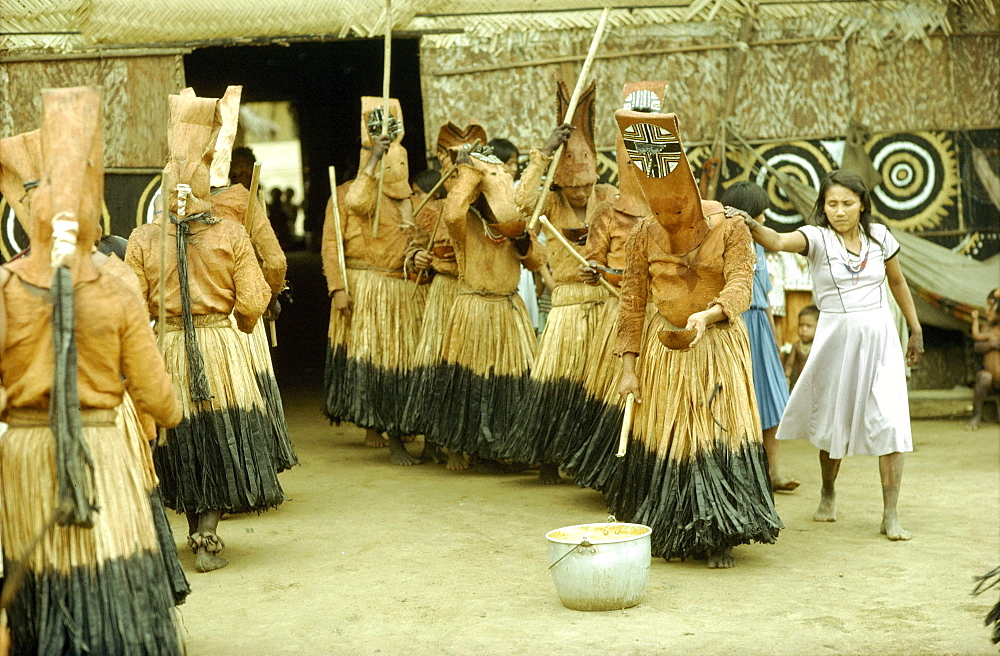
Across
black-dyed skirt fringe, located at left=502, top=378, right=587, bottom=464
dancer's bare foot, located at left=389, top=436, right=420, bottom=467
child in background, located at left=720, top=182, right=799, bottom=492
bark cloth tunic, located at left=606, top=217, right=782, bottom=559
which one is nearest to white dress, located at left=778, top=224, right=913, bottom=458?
bark cloth tunic, located at left=606, top=217, right=782, bottom=559

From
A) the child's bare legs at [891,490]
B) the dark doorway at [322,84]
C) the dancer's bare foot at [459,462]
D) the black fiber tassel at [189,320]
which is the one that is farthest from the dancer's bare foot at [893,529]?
the dark doorway at [322,84]

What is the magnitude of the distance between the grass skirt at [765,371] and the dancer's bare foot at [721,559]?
167cm

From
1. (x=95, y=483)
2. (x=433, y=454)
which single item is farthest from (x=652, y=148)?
(x=433, y=454)

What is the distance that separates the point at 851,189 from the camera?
5480 mm

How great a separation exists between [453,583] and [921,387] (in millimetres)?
5622

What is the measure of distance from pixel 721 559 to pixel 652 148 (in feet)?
6.04

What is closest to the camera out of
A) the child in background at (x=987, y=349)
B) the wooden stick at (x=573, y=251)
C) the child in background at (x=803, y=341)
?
the wooden stick at (x=573, y=251)

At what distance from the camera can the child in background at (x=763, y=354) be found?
265 inches

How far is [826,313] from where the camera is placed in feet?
18.9

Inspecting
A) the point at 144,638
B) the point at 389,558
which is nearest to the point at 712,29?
→ the point at 389,558

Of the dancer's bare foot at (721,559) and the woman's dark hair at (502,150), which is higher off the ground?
the woman's dark hair at (502,150)

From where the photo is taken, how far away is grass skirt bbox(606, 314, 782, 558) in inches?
197

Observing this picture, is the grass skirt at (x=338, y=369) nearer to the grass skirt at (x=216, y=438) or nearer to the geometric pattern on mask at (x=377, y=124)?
the geometric pattern on mask at (x=377, y=124)

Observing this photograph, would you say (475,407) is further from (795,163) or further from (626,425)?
(795,163)
